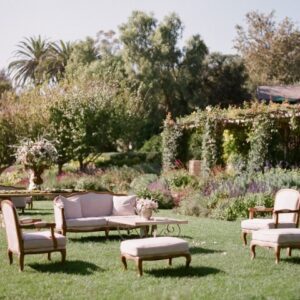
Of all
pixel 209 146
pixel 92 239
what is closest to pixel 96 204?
pixel 92 239

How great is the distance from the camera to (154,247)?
315 inches

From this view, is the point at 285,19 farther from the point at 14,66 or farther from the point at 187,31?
the point at 14,66

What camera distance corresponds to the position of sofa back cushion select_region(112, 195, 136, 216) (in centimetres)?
1210

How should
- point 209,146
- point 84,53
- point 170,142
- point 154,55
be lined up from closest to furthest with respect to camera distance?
point 209,146
point 170,142
point 154,55
point 84,53

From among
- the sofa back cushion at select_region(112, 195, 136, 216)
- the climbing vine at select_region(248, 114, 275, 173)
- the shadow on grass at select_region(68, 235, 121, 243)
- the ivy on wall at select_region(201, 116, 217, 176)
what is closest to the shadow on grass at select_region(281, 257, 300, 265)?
the shadow on grass at select_region(68, 235, 121, 243)

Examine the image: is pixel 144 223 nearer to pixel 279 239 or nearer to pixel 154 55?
pixel 279 239

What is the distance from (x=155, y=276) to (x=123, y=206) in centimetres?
435

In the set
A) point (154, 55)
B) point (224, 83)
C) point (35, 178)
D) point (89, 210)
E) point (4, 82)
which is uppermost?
point (4, 82)

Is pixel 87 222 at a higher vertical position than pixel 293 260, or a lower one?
higher

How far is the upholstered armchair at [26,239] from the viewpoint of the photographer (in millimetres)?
8273

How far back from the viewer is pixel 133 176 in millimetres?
23328

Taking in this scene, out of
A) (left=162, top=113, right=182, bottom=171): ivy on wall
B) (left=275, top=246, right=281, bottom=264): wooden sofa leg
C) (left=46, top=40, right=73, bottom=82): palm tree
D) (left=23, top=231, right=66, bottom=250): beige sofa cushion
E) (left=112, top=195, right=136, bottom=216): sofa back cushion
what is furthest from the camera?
(left=46, top=40, right=73, bottom=82): palm tree

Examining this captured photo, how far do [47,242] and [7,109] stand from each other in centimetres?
2152

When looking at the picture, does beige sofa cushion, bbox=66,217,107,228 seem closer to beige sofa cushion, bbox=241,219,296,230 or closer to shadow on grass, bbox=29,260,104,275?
shadow on grass, bbox=29,260,104,275
